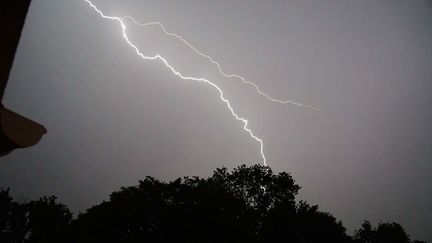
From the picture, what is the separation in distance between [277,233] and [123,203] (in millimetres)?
16022

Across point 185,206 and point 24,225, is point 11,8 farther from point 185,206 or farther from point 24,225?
point 24,225

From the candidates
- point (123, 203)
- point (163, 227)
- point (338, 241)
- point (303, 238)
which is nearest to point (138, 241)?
point (163, 227)

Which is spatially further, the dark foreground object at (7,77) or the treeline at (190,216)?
the treeline at (190,216)

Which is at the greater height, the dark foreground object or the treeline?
the treeline

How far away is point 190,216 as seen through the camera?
20625 millimetres

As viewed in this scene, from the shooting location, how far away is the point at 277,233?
2952 centimetres

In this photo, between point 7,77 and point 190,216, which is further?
point 190,216

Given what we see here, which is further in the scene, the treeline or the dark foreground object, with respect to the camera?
the treeline

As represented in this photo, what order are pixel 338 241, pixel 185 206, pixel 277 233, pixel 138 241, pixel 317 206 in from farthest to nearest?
pixel 338 241 → pixel 317 206 → pixel 277 233 → pixel 185 206 → pixel 138 241

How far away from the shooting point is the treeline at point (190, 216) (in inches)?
804

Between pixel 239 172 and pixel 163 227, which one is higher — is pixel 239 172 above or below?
above

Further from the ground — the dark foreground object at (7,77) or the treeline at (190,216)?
the treeline at (190,216)

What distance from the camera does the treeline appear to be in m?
20.4

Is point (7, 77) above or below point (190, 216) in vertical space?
below
